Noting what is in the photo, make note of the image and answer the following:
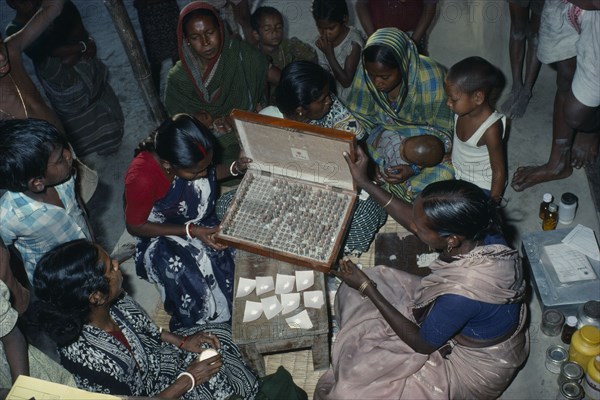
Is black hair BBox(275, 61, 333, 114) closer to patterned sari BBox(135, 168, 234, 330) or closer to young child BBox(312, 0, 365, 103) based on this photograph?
patterned sari BBox(135, 168, 234, 330)

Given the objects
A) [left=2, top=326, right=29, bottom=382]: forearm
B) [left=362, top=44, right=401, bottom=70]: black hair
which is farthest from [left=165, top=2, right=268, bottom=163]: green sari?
[left=2, top=326, right=29, bottom=382]: forearm

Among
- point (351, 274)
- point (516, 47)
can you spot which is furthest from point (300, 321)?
point (516, 47)

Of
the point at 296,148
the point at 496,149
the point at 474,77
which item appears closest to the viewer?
the point at 296,148

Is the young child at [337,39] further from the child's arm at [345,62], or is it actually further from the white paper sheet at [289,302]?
the white paper sheet at [289,302]

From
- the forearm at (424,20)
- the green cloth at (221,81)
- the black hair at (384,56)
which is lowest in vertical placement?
the green cloth at (221,81)

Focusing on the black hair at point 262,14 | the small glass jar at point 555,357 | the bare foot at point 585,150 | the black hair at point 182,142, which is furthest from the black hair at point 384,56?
the small glass jar at point 555,357

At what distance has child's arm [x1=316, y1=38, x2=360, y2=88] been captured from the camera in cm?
423

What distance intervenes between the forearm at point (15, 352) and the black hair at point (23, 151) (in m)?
0.72

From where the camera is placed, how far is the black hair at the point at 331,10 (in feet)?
13.1

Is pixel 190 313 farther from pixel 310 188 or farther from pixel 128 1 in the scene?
pixel 128 1

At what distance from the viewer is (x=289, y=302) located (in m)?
2.82

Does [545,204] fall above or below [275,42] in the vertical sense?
below

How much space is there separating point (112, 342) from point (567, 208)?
276 centimetres

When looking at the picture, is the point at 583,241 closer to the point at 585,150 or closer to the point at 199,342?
the point at 585,150
